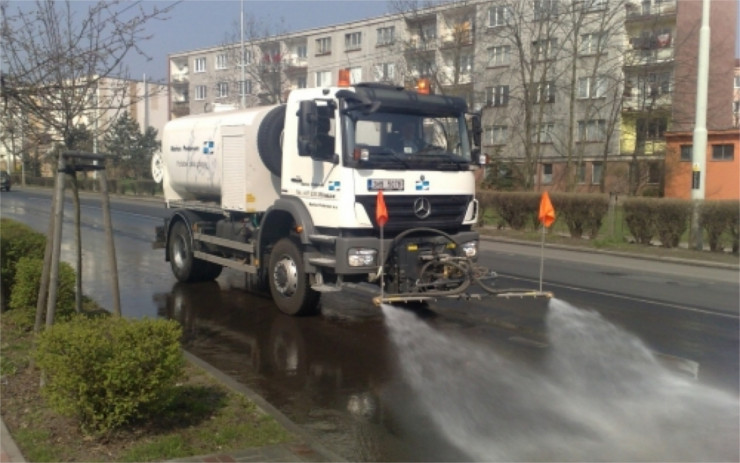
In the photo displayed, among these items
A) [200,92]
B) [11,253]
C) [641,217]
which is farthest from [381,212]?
[200,92]

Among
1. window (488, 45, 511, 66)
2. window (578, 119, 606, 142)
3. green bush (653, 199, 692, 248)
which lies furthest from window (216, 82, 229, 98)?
green bush (653, 199, 692, 248)

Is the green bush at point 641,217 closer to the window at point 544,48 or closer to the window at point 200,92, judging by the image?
the window at point 544,48

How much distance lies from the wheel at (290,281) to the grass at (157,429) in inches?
134

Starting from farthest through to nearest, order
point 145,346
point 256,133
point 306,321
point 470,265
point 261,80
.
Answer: point 261,80, point 256,133, point 306,321, point 470,265, point 145,346

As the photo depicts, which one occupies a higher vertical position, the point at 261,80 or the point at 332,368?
the point at 261,80

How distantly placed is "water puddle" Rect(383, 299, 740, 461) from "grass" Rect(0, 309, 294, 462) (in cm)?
159

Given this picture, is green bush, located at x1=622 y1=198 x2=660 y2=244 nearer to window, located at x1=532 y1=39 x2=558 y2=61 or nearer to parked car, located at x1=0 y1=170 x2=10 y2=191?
window, located at x1=532 y1=39 x2=558 y2=61

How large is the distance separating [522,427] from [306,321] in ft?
15.6

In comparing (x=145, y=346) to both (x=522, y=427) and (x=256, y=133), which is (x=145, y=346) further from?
(x=256, y=133)

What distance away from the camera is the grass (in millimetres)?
5250

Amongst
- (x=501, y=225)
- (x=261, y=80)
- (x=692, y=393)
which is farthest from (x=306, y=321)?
(x=261, y=80)

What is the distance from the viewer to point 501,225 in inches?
1054

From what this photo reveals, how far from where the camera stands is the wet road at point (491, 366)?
594 cm

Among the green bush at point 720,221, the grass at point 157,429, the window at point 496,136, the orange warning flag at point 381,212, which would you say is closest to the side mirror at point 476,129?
the orange warning flag at point 381,212
